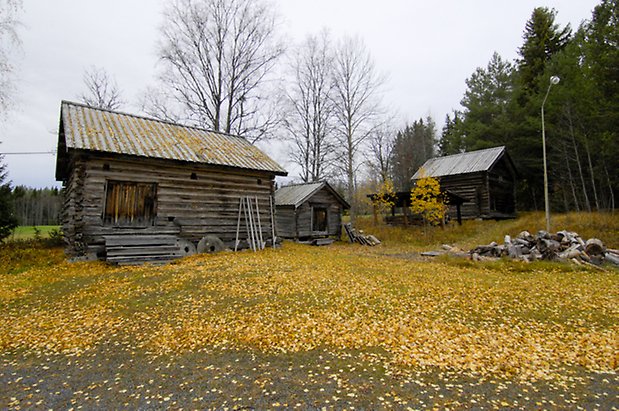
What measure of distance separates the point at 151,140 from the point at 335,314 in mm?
12425

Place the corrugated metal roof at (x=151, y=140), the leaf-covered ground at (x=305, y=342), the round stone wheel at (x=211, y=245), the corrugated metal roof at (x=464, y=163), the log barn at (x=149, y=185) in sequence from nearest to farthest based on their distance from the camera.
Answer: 1. the leaf-covered ground at (x=305, y=342)
2. the log barn at (x=149, y=185)
3. the corrugated metal roof at (x=151, y=140)
4. the round stone wheel at (x=211, y=245)
5. the corrugated metal roof at (x=464, y=163)

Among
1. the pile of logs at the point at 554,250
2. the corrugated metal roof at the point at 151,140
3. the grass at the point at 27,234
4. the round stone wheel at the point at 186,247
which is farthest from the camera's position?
the grass at the point at 27,234

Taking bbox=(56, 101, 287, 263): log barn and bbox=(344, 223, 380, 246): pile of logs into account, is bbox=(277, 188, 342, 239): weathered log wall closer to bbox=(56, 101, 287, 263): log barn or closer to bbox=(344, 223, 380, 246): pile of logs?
bbox=(344, 223, 380, 246): pile of logs

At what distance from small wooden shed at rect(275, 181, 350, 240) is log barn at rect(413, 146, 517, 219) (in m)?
8.47

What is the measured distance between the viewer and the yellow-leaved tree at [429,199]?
21266 millimetres

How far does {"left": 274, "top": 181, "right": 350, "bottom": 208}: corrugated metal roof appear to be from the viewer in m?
22.2

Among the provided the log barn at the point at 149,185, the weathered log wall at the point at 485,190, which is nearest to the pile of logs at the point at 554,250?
the log barn at the point at 149,185

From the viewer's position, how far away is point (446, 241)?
68.3 ft

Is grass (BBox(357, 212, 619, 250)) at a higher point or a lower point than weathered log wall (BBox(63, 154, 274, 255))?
lower

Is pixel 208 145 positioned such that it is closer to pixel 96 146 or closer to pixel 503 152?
pixel 96 146

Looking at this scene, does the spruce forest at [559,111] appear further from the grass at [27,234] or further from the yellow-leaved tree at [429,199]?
the grass at [27,234]

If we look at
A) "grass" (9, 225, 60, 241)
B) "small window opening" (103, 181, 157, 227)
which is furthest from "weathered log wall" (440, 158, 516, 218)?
"grass" (9, 225, 60, 241)

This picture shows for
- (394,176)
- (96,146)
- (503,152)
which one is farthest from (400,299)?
(394,176)

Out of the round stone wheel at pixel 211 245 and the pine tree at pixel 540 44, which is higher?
the pine tree at pixel 540 44
